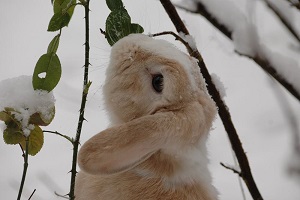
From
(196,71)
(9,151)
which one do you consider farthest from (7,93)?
(9,151)

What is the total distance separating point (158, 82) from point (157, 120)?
0.18m

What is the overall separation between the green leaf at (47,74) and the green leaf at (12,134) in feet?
0.45

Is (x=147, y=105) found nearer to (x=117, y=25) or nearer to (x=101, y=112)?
(x=117, y=25)

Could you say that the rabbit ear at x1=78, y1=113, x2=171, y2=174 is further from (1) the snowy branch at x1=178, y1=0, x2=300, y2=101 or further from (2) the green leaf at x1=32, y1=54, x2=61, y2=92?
(1) the snowy branch at x1=178, y1=0, x2=300, y2=101

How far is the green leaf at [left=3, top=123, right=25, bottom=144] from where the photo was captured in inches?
52.2

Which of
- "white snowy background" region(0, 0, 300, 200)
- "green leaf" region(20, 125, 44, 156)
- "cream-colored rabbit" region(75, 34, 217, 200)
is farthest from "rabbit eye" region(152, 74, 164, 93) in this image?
"white snowy background" region(0, 0, 300, 200)

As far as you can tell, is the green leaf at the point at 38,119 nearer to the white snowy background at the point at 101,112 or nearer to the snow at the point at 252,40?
the snow at the point at 252,40

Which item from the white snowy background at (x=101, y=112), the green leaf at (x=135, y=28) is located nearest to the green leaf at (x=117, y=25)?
the green leaf at (x=135, y=28)

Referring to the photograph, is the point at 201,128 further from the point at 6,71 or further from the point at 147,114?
the point at 6,71

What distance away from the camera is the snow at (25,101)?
136 cm

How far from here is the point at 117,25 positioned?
1.71m

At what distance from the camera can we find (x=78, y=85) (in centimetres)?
401

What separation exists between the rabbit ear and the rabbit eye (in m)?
0.16

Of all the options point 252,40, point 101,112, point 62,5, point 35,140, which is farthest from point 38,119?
point 101,112
